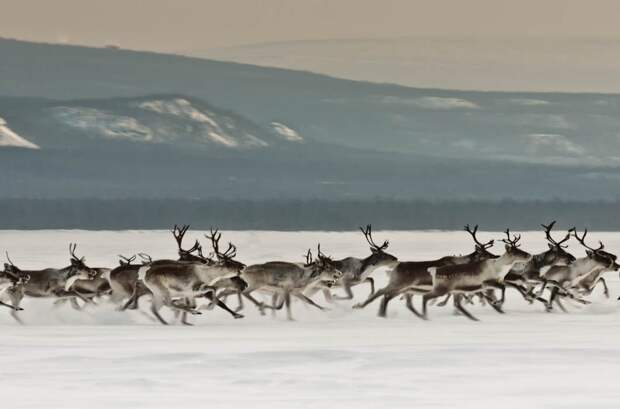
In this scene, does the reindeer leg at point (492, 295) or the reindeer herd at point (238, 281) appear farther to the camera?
the reindeer leg at point (492, 295)

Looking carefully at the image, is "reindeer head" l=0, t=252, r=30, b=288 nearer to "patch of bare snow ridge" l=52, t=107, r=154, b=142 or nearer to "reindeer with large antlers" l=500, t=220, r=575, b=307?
"reindeer with large antlers" l=500, t=220, r=575, b=307

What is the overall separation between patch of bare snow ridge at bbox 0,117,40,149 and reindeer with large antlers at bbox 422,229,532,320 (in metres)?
165

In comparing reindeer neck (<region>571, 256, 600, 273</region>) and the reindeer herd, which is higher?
reindeer neck (<region>571, 256, 600, 273</region>)

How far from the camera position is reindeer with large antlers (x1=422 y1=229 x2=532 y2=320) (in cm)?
2089

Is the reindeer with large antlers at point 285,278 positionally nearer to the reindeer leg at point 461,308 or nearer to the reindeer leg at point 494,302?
the reindeer leg at point 461,308

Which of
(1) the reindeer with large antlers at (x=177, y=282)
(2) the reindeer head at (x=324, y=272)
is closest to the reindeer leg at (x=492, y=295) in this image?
(2) the reindeer head at (x=324, y=272)

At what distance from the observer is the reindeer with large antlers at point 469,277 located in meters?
20.9

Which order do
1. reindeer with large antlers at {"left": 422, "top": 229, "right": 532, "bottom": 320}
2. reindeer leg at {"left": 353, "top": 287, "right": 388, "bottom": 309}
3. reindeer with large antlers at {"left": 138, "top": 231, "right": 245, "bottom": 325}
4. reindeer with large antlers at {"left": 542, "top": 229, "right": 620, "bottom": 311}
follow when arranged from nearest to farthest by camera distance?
reindeer with large antlers at {"left": 138, "top": 231, "right": 245, "bottom": 325}, reindeer with large antlers at {"left": 422, "top": 229, "right": 532, "bottom": 320}, reindeer leg at {"left": 353, "top": 287, "right": 388, "bottom": 309}, reindeer with large antlers at {"left": 542, "top": 229, "right": 620, "bottom": 311}

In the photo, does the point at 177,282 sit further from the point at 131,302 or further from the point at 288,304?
the point at 288,304

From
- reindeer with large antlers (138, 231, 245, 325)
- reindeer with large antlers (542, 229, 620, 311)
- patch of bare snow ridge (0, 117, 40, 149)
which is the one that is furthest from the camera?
patch of bare snow ridge (0, 117, 40, 149)

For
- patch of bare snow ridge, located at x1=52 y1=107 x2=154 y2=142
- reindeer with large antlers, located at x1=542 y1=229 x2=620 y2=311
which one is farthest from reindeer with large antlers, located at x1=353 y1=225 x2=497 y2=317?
patch of bare snow ridge, located at x1=52 y1=107 x2=154 y2=142

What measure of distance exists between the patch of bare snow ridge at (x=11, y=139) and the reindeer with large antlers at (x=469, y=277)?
Result: 165 metres

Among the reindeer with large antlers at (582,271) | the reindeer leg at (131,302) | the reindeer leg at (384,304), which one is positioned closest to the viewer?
the reindeer leg at (131,302)

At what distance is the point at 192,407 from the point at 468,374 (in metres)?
3.09
